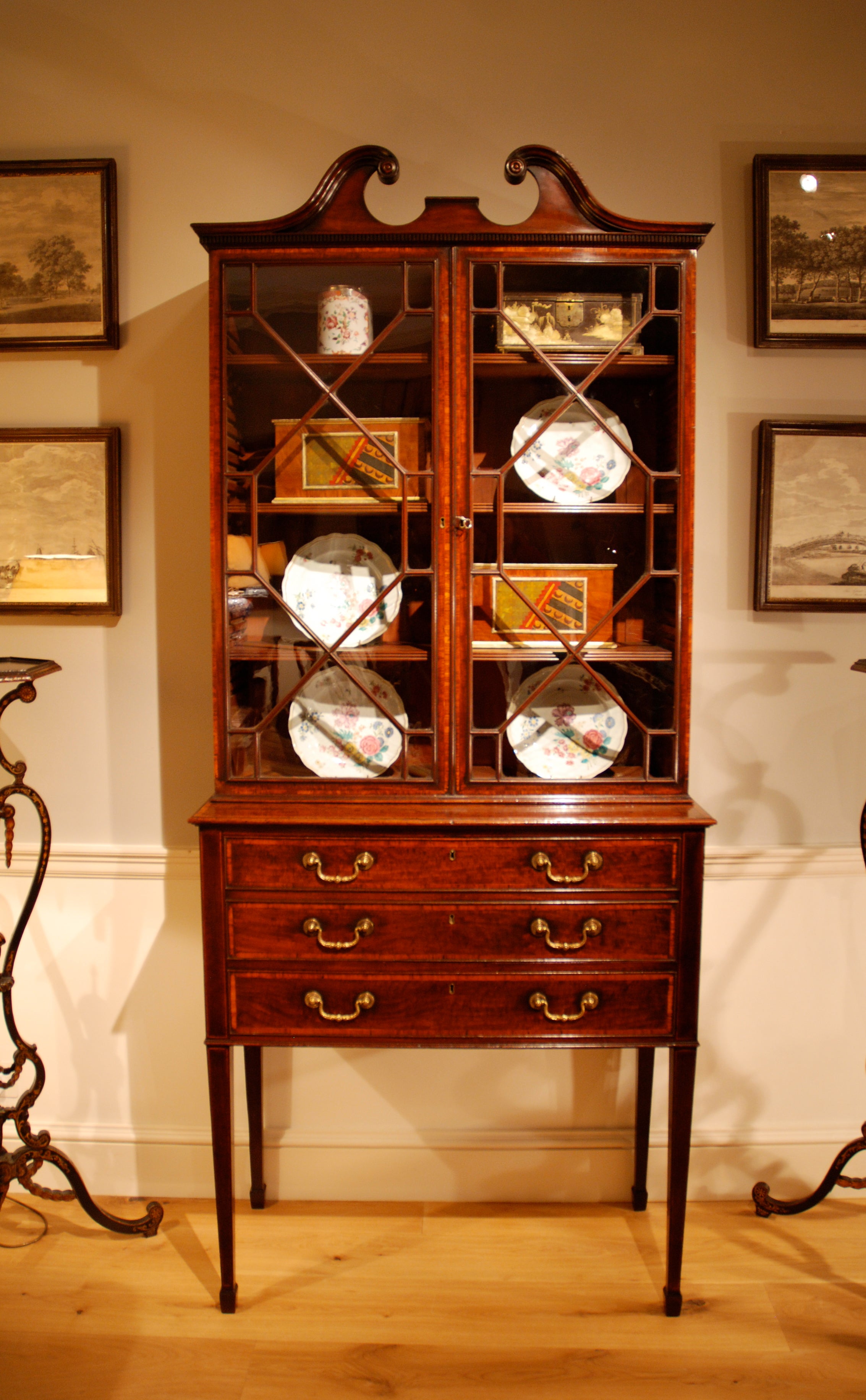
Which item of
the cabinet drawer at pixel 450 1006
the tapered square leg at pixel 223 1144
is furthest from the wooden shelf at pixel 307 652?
the tapered square leg at pixel 223 1144

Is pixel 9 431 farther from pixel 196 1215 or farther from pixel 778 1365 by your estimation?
pixel 778 1365

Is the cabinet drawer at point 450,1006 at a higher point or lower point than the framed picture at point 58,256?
lower

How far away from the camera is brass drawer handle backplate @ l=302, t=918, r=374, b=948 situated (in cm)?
154

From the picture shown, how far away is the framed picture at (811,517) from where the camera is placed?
1898 mm

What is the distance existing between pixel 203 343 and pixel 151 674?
74cm

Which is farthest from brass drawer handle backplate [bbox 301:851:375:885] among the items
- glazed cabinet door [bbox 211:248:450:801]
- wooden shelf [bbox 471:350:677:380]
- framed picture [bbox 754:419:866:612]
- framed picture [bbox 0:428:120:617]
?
framed picture [bbox 754:419:866:612]

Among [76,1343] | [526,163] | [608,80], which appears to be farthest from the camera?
[608,80]

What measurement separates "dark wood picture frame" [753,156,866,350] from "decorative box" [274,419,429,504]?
883mm

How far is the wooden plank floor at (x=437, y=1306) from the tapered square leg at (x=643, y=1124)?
54mm

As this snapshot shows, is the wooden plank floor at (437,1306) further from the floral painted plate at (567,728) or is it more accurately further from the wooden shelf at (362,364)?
the wooden shelf at (362,364)

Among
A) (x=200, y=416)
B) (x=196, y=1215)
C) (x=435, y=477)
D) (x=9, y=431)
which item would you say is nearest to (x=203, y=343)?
(x=200, y=416)

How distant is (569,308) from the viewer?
155 centimetres

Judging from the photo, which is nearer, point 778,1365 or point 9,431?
point 778,1365

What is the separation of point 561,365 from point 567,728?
67 centimetres
